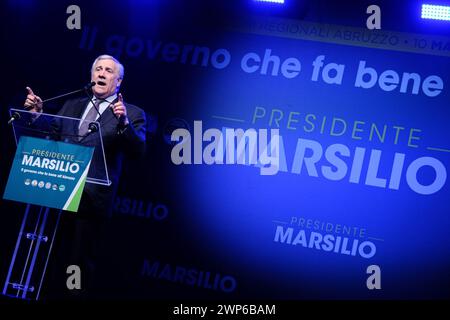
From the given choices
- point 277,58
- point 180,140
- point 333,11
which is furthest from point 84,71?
point 333,11

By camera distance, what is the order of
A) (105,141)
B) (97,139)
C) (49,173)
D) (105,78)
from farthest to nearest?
(105,78), (105,141), (97,139), (49,173)

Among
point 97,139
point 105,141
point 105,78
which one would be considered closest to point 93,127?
point 97,139

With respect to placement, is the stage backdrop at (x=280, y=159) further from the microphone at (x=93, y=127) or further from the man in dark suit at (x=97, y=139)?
the microphone at (x=93, y=127)

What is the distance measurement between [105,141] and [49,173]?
451 mm

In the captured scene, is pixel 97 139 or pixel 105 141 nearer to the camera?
pixel 97 139

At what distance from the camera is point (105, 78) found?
4.93 meters

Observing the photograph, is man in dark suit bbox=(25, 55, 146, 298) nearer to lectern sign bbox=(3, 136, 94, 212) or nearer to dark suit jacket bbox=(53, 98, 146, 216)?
dark suit jacket bbox=(53, 98, 146, 216)

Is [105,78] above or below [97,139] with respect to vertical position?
above

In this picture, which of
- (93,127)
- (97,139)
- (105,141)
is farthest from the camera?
(105,141)

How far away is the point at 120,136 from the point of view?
4.75 meters

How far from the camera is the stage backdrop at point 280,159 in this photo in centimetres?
500

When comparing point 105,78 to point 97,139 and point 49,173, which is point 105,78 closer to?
point 97,139

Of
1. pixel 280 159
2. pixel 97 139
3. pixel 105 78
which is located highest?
pixel 105 78

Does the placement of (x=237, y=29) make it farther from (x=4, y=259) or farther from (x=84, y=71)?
(x=4, y=259)
